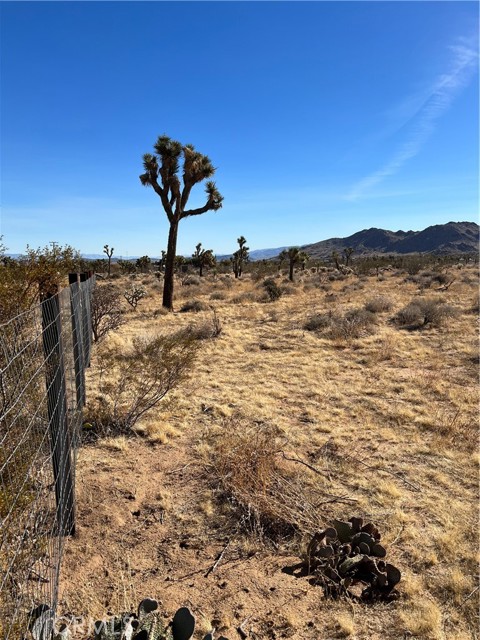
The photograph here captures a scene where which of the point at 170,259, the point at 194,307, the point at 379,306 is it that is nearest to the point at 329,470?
the point at 379,306

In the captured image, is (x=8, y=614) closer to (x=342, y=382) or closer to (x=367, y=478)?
(x=367, y=478)

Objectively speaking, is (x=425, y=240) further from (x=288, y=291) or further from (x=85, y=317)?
(x=85, y=317)

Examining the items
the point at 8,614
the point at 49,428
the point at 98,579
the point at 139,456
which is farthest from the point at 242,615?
the point at 139,456

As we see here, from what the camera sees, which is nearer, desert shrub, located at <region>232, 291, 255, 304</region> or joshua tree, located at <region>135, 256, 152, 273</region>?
desert shrub, located at <region>232, 291, 255, 304</region>

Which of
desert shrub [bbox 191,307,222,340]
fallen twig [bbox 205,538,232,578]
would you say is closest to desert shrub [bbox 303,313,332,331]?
desert shrub [bbox 191,307,222,340]

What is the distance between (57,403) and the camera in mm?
3295

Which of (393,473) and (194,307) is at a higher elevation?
(194,307)

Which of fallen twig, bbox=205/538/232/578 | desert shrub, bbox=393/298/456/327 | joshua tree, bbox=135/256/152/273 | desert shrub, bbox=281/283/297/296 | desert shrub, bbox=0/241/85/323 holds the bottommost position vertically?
fallen twig, bbox=205/538/232/578

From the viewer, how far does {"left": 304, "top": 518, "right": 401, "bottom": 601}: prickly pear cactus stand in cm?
343

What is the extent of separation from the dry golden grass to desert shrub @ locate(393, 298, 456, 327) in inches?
100

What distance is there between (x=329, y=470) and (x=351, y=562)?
1.90m

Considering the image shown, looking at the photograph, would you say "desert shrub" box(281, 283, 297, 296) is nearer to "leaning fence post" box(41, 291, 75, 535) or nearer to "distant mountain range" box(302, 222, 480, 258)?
"leaning fence post" box(41, 291, 75, 535)

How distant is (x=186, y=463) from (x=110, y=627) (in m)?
2.95

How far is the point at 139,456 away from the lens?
5738mm
